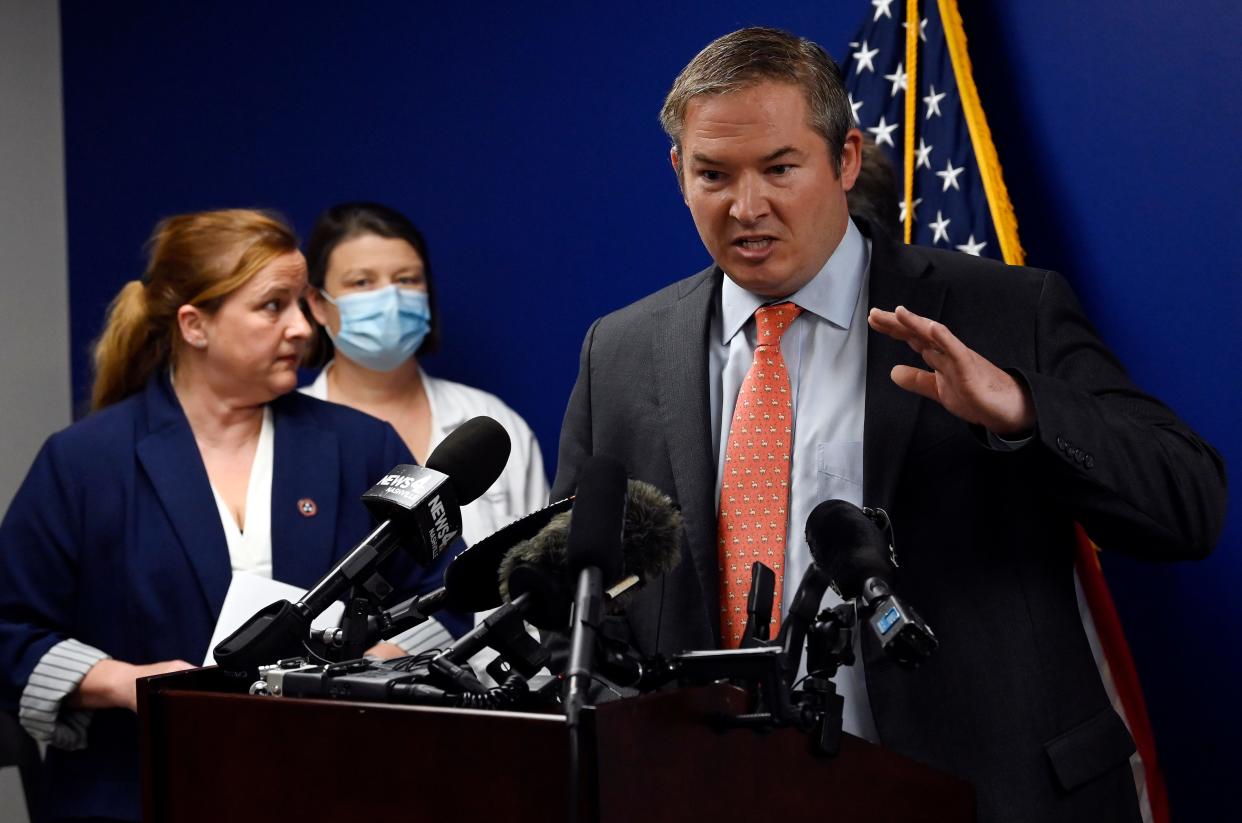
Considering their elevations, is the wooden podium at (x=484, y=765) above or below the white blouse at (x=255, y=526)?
below

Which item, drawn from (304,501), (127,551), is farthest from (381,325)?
(127,551)

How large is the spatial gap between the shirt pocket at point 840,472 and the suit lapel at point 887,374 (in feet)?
0.11

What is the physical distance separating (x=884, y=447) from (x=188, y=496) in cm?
143

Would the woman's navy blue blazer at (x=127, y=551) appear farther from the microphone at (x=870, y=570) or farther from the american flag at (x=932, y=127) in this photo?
the microphone at (x=870, y=570)

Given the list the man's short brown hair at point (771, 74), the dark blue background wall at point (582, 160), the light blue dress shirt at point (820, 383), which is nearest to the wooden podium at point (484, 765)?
the light blue dress shirt at point (820, 383)

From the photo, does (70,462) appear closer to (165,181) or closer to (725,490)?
(725,490)

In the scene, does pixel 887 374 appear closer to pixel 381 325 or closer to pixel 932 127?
pixel 932 127

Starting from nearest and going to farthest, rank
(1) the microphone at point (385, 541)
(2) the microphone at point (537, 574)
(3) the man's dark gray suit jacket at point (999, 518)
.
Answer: (2) the microphone at point (537, 574) < (1) the microphone at point (385, 541) < (3) the man's dark gray suit jacket at point (999, 518)

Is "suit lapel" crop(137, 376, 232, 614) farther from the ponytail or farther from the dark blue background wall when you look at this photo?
the dark blue background wall

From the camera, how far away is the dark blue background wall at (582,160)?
2.74 m

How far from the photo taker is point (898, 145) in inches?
122

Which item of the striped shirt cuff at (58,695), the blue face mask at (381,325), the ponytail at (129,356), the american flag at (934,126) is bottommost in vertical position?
the striped shirt cuff at (58,695)

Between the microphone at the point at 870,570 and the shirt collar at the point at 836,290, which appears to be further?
the shirt collar at the point at 836,290

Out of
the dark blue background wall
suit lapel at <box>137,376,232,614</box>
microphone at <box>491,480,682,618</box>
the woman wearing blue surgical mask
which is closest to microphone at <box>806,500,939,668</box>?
microphone at <box>491,480,682,618</box>
